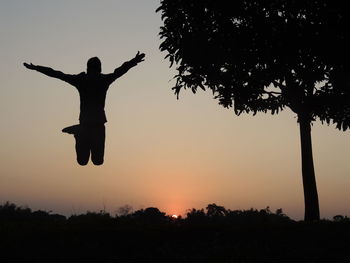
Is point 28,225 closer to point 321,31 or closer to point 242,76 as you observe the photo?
point 242,76

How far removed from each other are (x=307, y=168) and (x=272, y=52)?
5.92m

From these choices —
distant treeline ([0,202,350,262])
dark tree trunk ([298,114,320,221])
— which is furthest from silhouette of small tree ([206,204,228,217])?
distant treeline ([0,202,350,262])

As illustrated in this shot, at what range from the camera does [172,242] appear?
1459 centimetres

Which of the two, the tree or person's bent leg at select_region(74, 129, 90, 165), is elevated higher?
Result: the tree

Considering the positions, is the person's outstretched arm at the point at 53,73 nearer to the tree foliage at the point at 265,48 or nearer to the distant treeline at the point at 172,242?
the distant treeline at the point at 172,242

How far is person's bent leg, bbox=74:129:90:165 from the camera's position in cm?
1440

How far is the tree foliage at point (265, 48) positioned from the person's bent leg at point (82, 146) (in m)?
10.6

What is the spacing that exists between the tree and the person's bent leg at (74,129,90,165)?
10586mm

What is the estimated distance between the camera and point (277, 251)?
45.7 ft

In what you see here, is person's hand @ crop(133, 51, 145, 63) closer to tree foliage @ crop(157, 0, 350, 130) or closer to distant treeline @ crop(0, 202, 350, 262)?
distant treeline @ crop(0, 202, 350, 262)

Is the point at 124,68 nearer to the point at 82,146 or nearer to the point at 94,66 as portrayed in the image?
the point at 94,66

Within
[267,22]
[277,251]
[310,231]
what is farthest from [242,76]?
[277,251]

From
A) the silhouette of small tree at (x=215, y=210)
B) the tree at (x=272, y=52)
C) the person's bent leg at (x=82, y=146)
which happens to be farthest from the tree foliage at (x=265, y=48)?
the person's bent leg at (x=82, y=146)

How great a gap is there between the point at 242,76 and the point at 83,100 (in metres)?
11.5
